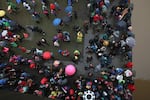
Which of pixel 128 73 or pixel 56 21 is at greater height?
pixel 56 21

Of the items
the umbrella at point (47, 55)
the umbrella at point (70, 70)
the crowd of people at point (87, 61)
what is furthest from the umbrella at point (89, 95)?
the umbrella at point (47, 55)

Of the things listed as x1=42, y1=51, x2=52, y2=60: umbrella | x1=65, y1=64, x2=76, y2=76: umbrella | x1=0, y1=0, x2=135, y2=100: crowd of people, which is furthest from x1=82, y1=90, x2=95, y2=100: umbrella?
x1=42, y1=51, x2=52, y2=60: umbrella

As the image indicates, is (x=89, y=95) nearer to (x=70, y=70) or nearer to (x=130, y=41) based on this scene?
(x=70, y=70)

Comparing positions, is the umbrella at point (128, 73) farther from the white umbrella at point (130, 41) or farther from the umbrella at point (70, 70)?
the umbrella at point (70, 70)

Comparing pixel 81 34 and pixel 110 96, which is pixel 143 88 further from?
pixel 81 34

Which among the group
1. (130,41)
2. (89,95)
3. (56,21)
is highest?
(56,21)

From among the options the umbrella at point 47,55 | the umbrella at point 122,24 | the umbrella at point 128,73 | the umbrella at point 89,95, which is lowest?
the umbrella at point 89,95

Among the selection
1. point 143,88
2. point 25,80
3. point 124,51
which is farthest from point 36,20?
point 143,88

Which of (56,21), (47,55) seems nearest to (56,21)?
(56,21)
